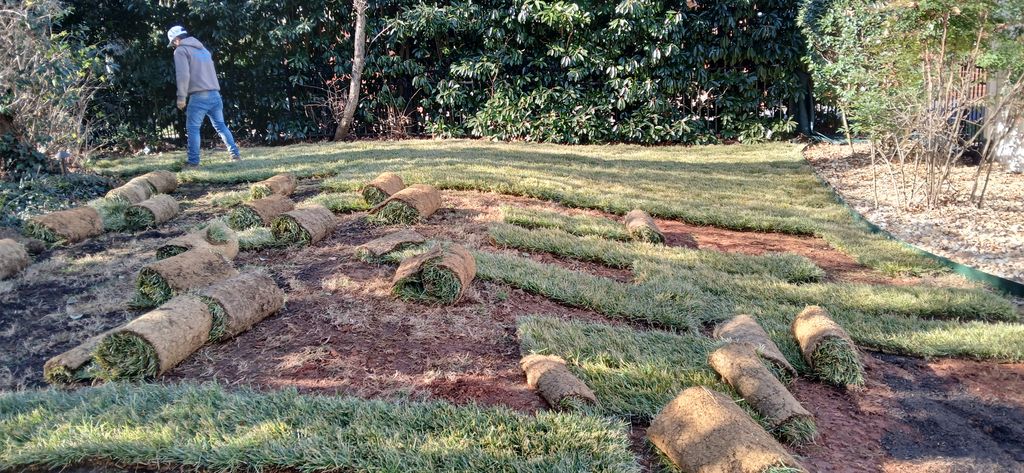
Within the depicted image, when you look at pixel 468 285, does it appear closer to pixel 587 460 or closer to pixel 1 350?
pixel 587 460

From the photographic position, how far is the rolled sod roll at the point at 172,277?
3730mm

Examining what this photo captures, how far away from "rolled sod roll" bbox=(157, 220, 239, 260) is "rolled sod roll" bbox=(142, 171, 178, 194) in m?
2.61

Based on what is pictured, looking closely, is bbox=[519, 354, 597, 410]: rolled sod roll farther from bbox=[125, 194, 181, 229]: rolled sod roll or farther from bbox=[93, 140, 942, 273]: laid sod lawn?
bbox=[125, 194, 181, 229]: rolled sod roll

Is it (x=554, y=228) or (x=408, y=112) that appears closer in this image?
(x=554, y=228)

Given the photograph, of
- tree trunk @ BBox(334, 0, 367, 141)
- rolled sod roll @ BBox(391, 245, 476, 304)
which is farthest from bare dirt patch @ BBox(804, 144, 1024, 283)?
tree trunk @ BBox(334, 0, 367, 141)

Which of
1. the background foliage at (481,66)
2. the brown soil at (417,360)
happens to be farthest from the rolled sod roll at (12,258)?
the background foliage at (481,66)

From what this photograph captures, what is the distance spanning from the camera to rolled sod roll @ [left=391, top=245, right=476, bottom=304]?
376cm

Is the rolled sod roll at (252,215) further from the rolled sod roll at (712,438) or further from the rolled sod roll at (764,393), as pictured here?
the rolled sod roll at (712,438)

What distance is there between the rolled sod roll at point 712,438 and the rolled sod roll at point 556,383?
1.00ft

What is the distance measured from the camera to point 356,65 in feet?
38.1

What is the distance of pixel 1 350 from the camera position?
11.1ft

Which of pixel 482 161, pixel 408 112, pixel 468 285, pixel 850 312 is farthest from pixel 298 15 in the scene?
pixel 850 312

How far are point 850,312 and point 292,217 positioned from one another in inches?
140

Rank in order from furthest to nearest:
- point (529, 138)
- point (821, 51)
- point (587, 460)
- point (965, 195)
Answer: point (529, 138) < point (821, 51) < point (965, 195) < point (587, 460)
